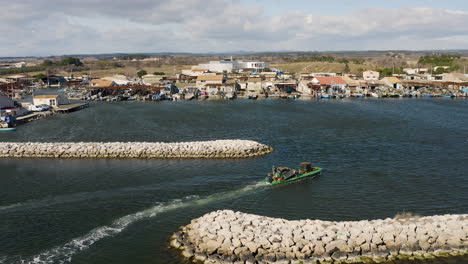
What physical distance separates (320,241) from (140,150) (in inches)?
717

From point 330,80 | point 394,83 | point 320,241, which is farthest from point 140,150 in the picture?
point 394,83

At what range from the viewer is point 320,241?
1538cm

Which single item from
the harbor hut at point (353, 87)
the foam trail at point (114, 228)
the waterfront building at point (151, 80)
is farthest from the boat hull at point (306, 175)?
the waterfront building at point (151, 80)

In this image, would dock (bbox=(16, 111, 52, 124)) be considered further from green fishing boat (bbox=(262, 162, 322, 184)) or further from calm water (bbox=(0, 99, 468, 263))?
green fishing boat (bbox=(262, 162, 322, 184))

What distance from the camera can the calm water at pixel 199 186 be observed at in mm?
17391

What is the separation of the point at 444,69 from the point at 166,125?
8522cm

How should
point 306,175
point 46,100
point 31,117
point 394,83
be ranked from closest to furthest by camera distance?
point 306,175 → point 31,117 → point 46,100 → point 394,83

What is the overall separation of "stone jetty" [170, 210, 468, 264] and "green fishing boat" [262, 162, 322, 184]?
21.6 feet

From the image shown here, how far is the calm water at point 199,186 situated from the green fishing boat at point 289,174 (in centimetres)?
59

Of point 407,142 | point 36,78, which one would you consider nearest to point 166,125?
point 407,142

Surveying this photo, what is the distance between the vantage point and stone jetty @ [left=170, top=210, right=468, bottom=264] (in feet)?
49.4

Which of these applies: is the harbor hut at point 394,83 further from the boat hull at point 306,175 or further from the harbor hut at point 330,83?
the boat hull at point 306,175

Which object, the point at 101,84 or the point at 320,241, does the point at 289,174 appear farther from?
the point at 101,84

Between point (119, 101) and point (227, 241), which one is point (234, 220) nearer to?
point (227, 241)
